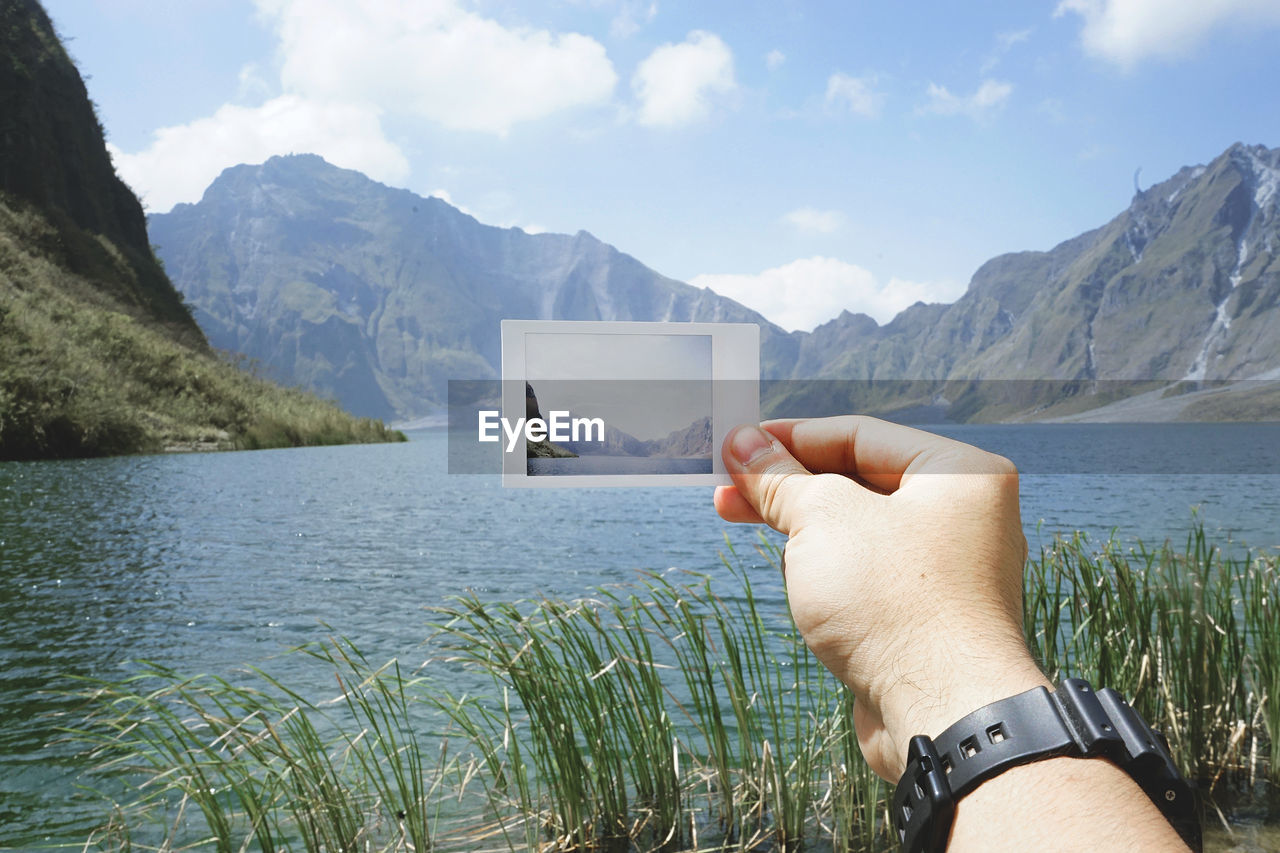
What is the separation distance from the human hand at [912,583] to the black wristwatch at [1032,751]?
0.15 feet

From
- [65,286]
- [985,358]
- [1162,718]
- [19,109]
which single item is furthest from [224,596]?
[985,358]

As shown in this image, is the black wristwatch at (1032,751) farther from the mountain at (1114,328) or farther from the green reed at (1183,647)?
the mountain at (1114,328)

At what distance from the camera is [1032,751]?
694 mm

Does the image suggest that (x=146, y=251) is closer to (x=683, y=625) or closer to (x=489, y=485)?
(x=489, y=485)

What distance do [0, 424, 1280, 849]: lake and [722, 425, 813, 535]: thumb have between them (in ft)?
7.42

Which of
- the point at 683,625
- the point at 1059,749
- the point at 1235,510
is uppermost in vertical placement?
the point at 1059,749

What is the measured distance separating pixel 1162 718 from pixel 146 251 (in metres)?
49.9

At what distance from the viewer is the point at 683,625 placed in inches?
104

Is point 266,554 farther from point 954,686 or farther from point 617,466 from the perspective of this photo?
point 954,686

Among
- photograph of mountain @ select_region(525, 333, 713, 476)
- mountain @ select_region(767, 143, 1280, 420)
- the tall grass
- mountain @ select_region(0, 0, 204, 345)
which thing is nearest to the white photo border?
photograph of mountain @ select_region(525, 333, 713, 476)

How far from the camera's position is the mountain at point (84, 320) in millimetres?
22781

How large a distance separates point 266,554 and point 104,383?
678 inches

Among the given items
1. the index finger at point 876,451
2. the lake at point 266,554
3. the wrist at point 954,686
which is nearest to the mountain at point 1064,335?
the lake at point 266,554

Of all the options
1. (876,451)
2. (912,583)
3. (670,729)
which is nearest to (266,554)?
(670,729)
